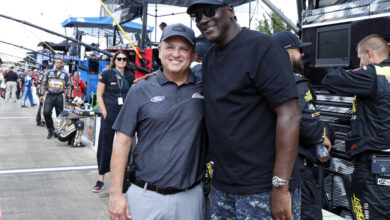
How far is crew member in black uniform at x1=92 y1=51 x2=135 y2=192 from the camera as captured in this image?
17.7ft

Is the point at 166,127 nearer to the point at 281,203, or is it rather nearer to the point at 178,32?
the point at 178,32

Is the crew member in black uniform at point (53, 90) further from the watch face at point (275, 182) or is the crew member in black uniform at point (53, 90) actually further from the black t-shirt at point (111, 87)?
the watch face at point (275, 182)

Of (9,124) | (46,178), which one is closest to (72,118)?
(46,178)

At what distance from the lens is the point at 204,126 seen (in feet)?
7.52

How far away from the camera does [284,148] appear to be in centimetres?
182

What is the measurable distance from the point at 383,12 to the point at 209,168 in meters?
2.32

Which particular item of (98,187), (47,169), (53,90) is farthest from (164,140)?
(53,90)

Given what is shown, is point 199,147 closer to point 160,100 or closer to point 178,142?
point 178,142

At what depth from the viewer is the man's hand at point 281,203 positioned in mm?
1818

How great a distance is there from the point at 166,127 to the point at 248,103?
0.57 meters

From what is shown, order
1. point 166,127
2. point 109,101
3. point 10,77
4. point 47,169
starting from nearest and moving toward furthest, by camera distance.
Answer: point 166,127
point 109,101
point 47,169
point 10,77

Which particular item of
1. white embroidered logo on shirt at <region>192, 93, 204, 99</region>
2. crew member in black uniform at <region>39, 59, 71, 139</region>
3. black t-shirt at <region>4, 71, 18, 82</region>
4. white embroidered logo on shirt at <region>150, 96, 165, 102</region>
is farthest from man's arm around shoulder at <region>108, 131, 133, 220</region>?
black t-shirt at <region>4, 71, 18, 82</region>

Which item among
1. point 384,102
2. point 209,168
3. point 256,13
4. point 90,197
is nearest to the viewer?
point 384,102

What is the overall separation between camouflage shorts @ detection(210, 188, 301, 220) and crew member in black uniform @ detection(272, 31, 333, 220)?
2.83ft
